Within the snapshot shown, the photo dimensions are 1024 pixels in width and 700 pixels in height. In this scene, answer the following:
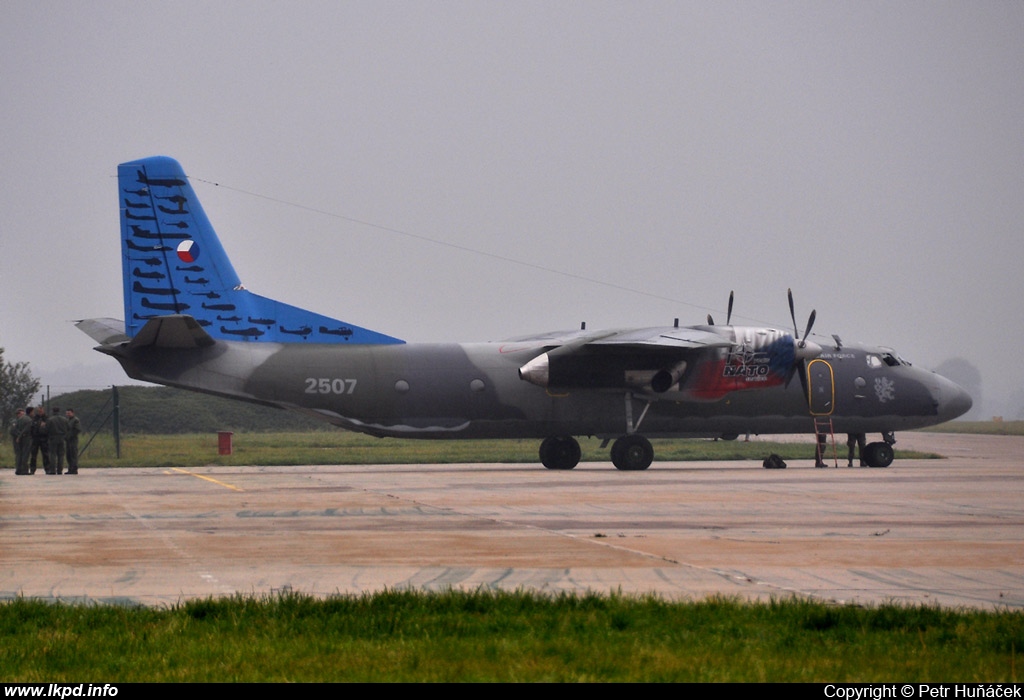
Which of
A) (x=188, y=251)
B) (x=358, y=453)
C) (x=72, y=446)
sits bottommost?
(x=358, y=453)

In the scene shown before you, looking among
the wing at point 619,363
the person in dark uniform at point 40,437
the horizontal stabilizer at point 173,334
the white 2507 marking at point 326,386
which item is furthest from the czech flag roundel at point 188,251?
the wing at point 619,363

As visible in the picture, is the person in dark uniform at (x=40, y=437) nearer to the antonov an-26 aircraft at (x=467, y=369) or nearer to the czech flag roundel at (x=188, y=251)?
the antonov an-26 aircraft at (x=467, y=369)

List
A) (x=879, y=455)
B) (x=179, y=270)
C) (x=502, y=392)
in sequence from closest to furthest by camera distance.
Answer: (x=179, y=270)
(x=502, y=392)
(x=879, y=455)

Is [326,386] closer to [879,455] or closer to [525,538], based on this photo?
[879,455]

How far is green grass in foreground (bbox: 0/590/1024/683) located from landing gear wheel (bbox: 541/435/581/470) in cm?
2423

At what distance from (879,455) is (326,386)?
1686 cm

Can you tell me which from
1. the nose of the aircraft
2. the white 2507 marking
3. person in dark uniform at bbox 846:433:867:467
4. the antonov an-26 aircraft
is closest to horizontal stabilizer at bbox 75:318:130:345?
the antonov an-26 aircraft

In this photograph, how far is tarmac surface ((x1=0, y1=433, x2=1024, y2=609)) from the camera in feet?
37.3

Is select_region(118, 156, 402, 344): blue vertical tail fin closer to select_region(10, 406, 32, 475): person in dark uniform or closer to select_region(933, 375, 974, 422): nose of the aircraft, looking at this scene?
select_region(10, 406, 32, 475): person in dark uniform

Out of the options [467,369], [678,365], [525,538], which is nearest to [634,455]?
[678,365]

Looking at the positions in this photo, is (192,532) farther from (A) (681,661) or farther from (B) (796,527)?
(A) (681,661)

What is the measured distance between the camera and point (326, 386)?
31.7 metres

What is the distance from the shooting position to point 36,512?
19500 mm

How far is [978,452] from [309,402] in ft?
98.0
